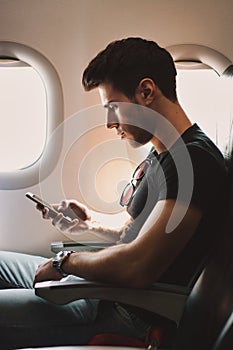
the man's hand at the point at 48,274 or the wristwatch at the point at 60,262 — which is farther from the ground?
the wristwatch at the point at 60,262

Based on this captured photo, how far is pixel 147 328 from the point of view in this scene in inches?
46.5

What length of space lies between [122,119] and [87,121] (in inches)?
19.4

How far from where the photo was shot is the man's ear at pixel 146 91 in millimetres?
1388

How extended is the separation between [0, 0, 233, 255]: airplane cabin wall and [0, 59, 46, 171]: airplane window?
11cm

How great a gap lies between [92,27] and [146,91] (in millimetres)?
728

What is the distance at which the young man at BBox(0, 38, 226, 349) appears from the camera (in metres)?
1.11

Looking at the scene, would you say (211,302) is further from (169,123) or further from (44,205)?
(44,205)

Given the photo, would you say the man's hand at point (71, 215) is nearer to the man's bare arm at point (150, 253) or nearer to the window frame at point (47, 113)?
the window frame at point (47, 113)

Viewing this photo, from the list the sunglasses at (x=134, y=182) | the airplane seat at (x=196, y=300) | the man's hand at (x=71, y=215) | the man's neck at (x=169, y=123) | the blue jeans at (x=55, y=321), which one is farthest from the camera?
the man's hand at (x=71, y=215)

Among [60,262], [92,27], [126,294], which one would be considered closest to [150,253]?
[126,294]

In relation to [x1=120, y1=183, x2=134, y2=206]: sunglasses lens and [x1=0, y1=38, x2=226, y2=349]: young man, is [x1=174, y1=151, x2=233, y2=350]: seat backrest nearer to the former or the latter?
[x1=0, y1=38, x2=226, y2=349]: young man

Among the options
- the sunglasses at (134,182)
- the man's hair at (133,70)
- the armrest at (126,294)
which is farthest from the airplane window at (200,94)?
the armrest at (126,294)

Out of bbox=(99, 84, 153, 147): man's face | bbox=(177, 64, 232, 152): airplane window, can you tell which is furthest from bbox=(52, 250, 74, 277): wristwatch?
bbox=(177, 64, 232, 152): airplane window

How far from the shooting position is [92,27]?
2.00m
